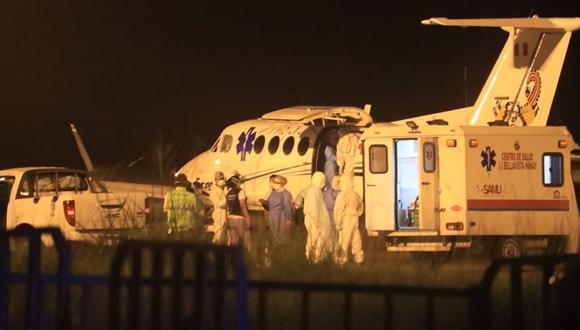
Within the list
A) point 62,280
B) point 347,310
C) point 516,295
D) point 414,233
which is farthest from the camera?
point 414,233

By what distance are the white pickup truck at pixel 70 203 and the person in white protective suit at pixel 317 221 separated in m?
2.34

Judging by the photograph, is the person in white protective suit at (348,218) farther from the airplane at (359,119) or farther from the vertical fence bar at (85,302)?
the vertical fence bar at (85,302)

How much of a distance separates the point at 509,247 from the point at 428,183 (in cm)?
170

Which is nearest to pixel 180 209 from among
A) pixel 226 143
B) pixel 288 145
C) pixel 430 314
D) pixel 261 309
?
pixel 261 309

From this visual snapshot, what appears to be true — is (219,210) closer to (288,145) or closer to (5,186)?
(5,186)

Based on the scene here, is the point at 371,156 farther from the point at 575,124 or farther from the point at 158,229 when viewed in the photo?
the point at 575,124

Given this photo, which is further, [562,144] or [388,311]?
[562,144]

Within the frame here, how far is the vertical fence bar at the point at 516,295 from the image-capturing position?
23.0 ft

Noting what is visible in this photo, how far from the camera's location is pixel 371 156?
61.9 feet

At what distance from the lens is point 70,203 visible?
1741 centimetres

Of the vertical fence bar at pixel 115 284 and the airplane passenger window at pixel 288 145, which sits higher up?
the airplane passenger window at pixel 288 145

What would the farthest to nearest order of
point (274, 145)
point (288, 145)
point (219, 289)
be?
1. point (274, 145)
2. point (288, 145)
3. point (219, 289)

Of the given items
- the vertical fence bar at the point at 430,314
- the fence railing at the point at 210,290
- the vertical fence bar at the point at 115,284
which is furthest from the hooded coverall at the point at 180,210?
the vertical fence bar at the point at 430,314

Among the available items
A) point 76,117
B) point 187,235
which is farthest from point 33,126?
point 187,235
